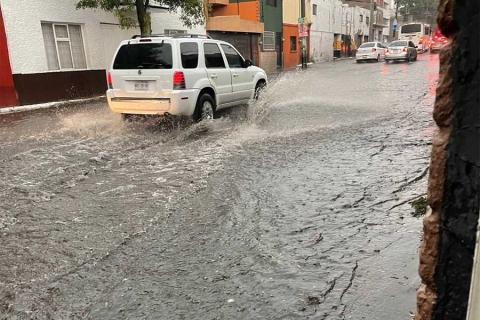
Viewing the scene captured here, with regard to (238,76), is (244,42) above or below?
above

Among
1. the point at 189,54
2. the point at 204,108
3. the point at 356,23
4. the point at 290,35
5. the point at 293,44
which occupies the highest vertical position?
the point at 356,23

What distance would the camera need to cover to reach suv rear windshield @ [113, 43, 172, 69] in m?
8.21

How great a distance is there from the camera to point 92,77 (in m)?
15.5

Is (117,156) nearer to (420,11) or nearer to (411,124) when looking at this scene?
(411,124)

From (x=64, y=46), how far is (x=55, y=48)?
0.44 metres

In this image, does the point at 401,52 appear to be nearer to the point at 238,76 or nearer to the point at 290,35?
the point at 290,35

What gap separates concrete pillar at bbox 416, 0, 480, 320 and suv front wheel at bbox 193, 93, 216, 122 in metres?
7.61

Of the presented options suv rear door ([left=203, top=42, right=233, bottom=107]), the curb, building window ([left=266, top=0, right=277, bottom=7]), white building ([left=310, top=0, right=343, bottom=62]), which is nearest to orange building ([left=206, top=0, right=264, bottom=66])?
building window ([left=266, top=0, right=277, bottom=7])

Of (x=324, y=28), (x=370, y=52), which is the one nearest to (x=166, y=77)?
(x=370, y=52)

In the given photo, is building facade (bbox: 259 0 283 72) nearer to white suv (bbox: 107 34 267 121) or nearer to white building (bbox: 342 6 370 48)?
white building (bbox: 342 6 370 48)

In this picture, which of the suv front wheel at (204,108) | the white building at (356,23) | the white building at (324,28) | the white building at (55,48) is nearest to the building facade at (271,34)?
the white building at (324,28)

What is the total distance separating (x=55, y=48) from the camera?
1414 centimetres

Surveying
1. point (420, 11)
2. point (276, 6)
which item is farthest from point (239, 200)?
point (420, 11)

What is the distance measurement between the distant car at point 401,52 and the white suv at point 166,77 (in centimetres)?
2470
